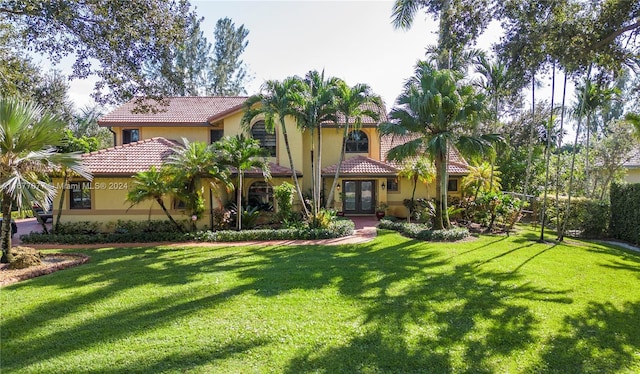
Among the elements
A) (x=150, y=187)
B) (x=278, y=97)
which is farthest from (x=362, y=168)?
(x=150, y=187)

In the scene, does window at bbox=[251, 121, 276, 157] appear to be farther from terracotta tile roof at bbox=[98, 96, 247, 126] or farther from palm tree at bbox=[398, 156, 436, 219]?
palm tree at bbox=[398, 156, 436, 219]

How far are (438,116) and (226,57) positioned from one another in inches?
1356

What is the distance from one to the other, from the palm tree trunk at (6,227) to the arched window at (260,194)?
11.6 metres

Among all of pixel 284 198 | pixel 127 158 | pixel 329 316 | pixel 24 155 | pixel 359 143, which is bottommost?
pixel 329 316

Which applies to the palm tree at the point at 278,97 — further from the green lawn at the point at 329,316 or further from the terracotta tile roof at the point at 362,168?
the green lawn at the point at 329,316

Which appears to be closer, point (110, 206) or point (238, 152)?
point (238, 152)

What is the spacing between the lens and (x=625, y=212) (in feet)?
51.2

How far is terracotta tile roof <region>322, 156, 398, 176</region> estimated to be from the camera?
68.0 ft

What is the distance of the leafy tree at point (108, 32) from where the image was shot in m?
10.0

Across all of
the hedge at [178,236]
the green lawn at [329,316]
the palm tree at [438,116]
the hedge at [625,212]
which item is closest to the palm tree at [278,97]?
the palm tree at [438,116]

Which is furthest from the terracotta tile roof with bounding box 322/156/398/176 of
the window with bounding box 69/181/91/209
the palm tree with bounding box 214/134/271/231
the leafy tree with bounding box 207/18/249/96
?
the leafy tree with bounding box 207/18/249/96

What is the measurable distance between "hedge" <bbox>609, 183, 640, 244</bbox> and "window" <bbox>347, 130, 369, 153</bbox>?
12967 mm

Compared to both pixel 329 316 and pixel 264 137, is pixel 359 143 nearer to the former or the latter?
pixel 264 137

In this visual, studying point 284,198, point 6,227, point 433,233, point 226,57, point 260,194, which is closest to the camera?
point 6,227
